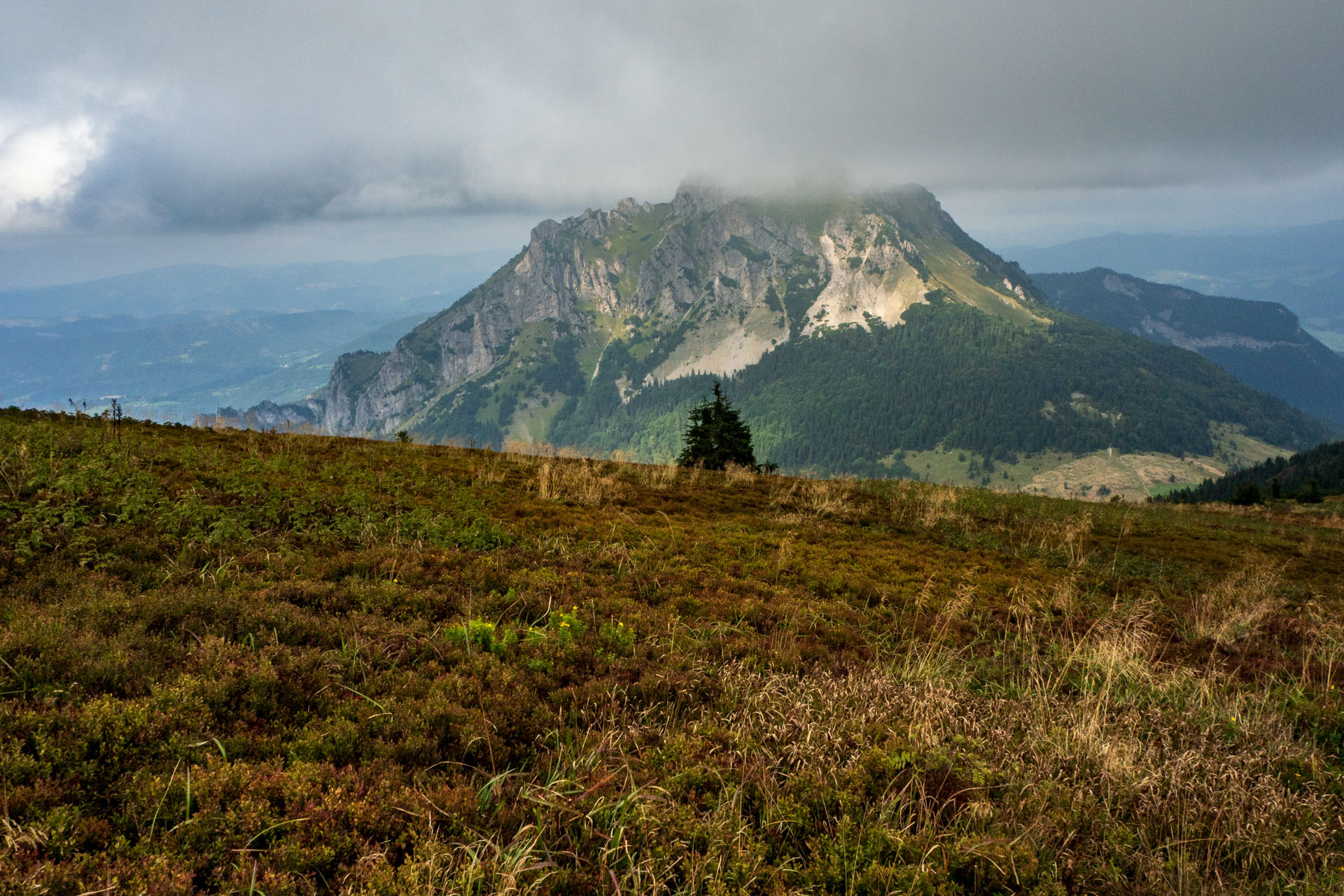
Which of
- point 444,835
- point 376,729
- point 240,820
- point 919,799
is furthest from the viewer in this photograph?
point 376,729

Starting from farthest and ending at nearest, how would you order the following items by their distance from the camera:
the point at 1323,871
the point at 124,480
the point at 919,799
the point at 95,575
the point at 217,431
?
the point at 217,431
the point at 124,480
the point at 95,575
the point at 919,799
the point at 1323,871

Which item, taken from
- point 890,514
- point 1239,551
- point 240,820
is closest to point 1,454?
point 240,820

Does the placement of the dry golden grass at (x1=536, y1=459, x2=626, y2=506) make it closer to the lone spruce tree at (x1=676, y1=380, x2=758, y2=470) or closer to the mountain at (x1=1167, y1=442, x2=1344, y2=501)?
the lone spruce tree at (x1=676, y1=380, x2=758, y2=470)

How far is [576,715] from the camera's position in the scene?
545 cm

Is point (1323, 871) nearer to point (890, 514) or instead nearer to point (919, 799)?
point (919, 799)

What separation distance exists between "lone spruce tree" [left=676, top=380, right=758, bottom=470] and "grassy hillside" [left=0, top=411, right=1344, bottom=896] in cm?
2047

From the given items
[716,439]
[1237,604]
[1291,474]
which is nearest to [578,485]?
[1237,604]

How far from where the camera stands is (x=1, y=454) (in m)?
10.1

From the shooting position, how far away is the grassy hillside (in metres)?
3.67

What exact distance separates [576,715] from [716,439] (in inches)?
1180

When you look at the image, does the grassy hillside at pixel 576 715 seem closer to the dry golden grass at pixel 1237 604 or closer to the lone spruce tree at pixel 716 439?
the dry golden grass at pixel 1237 604

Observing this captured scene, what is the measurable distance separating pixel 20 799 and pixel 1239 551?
27.9m

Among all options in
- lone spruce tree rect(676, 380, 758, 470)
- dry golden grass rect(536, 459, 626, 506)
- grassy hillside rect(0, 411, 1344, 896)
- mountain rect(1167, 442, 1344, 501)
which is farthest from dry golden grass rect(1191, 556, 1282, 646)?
mountain rect(1167, 442, 1344, 501)

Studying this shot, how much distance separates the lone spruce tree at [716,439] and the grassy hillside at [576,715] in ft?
67.1
